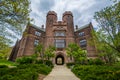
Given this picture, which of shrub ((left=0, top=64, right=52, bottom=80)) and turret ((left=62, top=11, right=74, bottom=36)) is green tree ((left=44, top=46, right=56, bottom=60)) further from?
shrub ((left=0, top=64, right=52, bottom=80))

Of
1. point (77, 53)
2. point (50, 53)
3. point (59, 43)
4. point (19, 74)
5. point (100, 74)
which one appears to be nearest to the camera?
point (100, 74)

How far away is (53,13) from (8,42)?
3920 cm

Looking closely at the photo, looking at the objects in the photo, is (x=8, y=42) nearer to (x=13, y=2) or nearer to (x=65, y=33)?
(x=13, y=2)

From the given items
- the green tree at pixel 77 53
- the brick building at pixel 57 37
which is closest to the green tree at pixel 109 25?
the green tree at pixel 77 53

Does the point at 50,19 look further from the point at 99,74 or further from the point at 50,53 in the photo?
the point at 99,74

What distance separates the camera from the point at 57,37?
1876 inches

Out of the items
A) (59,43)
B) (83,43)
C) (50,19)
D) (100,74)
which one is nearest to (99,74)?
(100,74)

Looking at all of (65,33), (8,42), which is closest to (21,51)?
(65,33)

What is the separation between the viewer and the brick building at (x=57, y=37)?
44.3 m

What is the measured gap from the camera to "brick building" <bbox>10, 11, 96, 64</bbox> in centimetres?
4431

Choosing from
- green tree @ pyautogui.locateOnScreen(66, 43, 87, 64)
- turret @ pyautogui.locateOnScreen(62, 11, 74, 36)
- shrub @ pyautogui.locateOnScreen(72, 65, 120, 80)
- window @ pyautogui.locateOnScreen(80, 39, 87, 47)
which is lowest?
shrub @ pyautogui.locateOnScreen(72, 65, 120, 80)

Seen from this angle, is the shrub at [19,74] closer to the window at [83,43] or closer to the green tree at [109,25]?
the green tree at [109,25]

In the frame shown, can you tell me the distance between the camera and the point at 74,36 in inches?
1946

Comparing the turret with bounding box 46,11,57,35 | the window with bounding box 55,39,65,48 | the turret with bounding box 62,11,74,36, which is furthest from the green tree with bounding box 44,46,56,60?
the turret with bounding box 62,11,74,36
